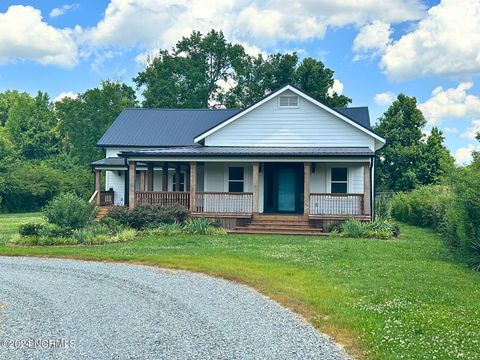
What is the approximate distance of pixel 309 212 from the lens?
70.9ft

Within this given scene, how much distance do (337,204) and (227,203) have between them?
450 cm

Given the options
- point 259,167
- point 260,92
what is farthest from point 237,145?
point 260,92

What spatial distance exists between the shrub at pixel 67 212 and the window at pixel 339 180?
11009 mm

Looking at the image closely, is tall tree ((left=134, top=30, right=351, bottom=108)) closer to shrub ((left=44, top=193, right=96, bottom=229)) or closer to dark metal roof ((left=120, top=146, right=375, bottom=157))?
dark metal roof ((left=120, top=146, right=375, bottom=157))

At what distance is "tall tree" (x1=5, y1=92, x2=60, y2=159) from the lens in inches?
2334

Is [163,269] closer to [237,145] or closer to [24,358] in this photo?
[24,358]

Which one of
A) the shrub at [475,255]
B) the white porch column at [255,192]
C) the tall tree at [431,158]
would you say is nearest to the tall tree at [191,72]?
the tall tree at [431,158]

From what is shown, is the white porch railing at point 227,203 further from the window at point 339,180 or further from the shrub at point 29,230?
the shrub at point 29,230

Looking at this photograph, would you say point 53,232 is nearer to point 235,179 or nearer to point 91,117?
point 235,179

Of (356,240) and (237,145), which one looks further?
(237,145)

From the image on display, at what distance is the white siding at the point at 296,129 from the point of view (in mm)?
23797

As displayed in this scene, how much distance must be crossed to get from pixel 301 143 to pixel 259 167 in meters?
2.25

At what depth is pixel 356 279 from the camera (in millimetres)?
10688

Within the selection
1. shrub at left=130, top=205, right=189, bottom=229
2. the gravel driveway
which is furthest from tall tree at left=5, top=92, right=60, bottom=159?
the gravel driveway
